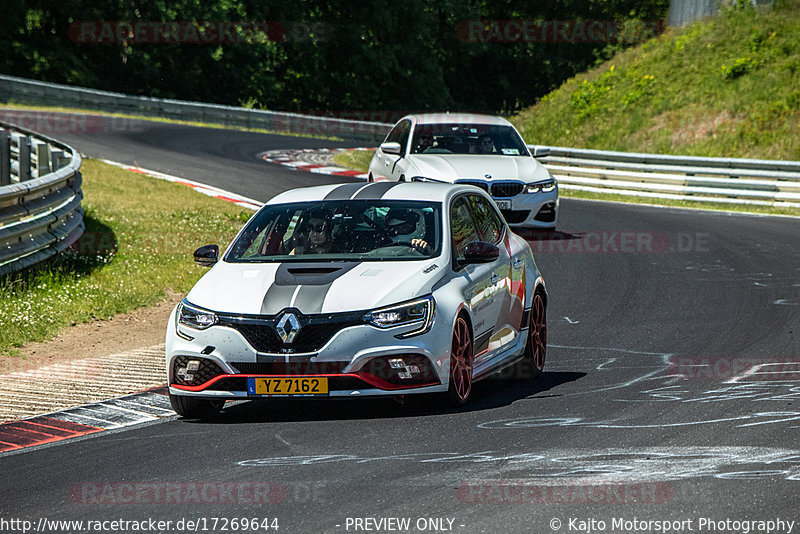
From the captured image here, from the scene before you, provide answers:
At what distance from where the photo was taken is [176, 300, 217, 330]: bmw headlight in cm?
801

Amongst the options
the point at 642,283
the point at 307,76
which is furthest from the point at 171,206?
the point at 307,76

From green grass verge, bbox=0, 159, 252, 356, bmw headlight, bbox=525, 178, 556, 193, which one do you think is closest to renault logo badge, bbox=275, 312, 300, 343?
green grass verge, bbox=0, 159, 252, 356

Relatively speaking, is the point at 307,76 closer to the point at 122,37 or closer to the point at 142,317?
the point at 122,37

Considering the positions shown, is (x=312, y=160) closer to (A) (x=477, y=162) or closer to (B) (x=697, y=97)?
(B) (x=697, y=97)

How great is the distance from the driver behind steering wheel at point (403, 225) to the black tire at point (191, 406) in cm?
173

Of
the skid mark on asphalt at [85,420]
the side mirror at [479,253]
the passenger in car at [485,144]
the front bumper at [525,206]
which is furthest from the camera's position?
the passenger in car at [485,144]

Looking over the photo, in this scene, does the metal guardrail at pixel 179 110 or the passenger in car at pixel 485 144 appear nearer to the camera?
the passenger in car at pixel 485 144

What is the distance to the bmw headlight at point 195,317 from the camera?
801cm

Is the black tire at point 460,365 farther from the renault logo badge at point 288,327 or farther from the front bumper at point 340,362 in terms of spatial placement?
the renault logo badge at point 288,327

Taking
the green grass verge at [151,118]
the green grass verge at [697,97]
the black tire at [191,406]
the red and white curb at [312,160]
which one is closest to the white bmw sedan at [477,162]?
the red and white curb at [312,160]

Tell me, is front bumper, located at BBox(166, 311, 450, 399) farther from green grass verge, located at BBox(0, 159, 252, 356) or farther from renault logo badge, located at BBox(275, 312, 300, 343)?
green grass verge, located at BBox(0, 159, 252, 356)

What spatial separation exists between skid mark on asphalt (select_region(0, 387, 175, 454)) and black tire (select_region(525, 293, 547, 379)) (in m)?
2.77

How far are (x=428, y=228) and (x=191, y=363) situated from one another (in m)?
2.02

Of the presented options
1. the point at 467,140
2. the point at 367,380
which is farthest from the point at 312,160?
the point at 367,380
